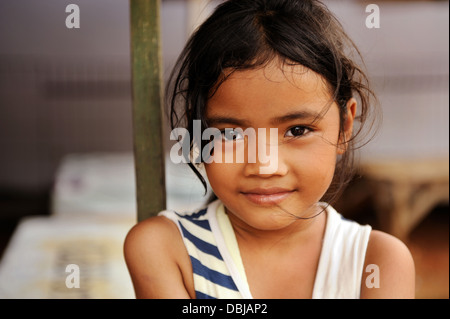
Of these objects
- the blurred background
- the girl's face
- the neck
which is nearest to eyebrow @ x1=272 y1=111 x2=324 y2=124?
the girl's face

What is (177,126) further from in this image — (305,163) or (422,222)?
(422,222)

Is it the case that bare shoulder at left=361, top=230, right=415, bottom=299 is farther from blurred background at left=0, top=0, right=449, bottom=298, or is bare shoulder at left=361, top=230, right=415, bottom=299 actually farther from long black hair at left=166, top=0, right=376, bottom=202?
blurred background at left=0, top=0, right=449, bottom=298

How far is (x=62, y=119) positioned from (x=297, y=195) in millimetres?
4103

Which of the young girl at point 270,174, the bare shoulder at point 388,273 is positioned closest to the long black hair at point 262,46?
the young girl at point 270,174

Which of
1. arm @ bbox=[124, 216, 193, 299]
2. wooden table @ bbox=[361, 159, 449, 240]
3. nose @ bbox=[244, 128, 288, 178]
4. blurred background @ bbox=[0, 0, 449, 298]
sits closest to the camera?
nose @ bbox=[244, 128, 288, 178]

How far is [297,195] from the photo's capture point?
0.93 meters

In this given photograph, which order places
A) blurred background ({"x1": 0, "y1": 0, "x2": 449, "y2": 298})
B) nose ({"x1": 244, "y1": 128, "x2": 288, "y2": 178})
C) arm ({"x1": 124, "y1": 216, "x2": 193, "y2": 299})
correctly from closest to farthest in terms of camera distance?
nose ({"x1": 244, "y1": 128, "x2": 288, "y2": 178}) < arm ({"x1": 124, "y1": 216, "x2": 193, "y2": 299}) < blurred background ({"x1": 0, "y1": 0, "x2": 449, "y2": 298})

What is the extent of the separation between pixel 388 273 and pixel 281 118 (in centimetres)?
35

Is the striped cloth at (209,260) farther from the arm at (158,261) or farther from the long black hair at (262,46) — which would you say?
the long black hair at (262,46)

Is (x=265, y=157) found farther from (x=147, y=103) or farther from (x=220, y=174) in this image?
(x=147, y=103)

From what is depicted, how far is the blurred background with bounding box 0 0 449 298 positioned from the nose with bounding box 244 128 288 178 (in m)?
2.20

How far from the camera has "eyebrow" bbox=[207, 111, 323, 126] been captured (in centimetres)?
88

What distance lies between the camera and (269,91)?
2.88 feet

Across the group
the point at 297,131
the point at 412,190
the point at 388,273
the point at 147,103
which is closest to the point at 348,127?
the point at 297,131
